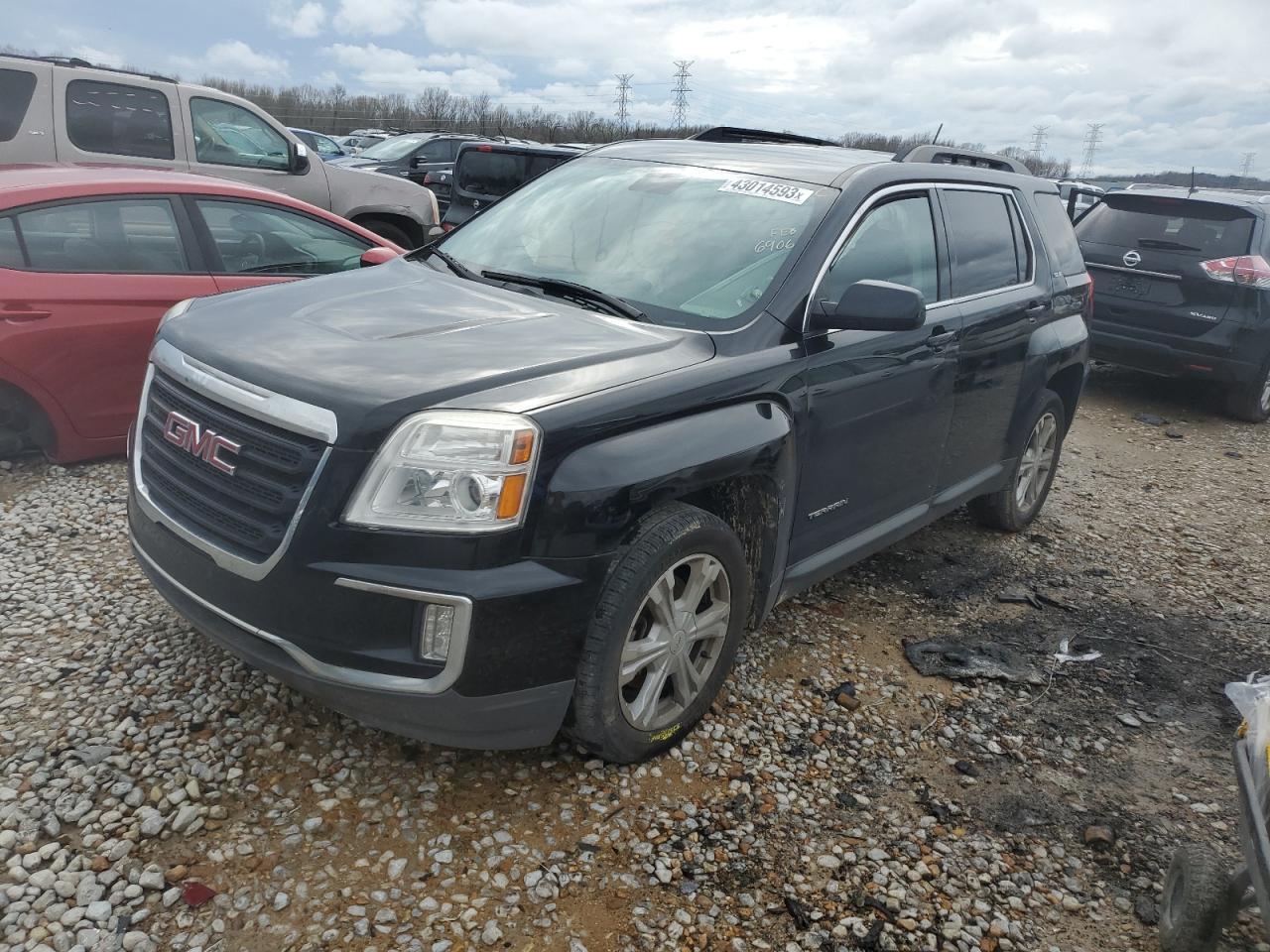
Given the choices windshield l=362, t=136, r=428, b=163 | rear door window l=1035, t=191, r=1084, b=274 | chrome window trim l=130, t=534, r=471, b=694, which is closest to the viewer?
chrome window trim l=130, t=534, r=471, b=694

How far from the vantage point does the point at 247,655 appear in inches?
102

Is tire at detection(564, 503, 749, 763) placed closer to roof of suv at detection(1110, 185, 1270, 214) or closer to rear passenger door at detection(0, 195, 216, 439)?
rear passenger door at detection(0, 195, 216, 439)

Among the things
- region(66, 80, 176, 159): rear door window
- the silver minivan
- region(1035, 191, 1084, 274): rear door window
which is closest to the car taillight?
region(1035, 191, 1084, 274): rear door window

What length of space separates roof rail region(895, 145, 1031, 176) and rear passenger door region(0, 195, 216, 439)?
363 centimetres

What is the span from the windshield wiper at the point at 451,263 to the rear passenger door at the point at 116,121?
4.41 m

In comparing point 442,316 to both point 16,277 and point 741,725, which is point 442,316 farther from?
point 16,277

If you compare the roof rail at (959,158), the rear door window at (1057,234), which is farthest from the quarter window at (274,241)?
the rear door window at (1057,234)

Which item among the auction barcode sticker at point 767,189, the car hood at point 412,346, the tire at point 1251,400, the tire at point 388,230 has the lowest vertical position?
the tire at point 1251,400

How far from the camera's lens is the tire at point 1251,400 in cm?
825

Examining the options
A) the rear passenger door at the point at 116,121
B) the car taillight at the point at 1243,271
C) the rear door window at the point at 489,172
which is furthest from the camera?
the rear door window at the point at 489,172

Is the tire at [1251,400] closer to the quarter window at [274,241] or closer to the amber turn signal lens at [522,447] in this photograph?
the quarter window at [274,241]

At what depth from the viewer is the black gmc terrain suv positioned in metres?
2.42

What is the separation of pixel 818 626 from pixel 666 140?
91.4 inches

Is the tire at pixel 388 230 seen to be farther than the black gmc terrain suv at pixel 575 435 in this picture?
Yes
